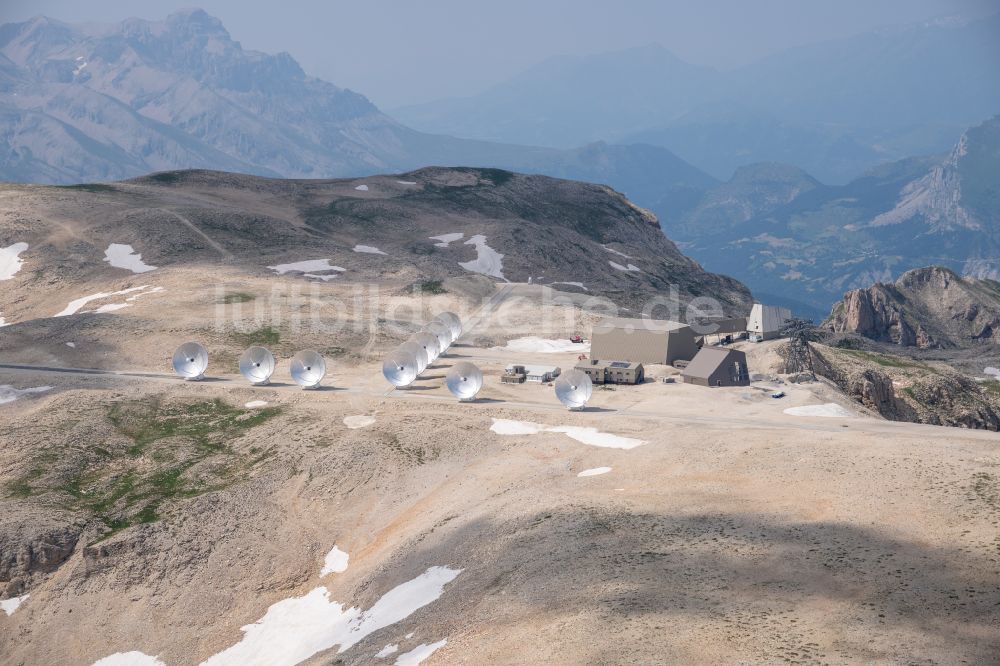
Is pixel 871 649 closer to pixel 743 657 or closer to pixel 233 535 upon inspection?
pixel 743 657

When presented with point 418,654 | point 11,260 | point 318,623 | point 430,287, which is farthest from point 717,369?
point 11,260

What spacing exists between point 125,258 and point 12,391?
61.0 meters

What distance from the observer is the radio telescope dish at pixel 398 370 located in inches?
3666

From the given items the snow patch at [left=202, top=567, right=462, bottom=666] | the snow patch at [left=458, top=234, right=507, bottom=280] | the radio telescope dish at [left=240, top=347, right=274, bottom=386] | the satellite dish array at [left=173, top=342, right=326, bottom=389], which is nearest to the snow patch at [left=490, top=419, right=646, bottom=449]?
the satellite dish array at [left=173, top=342, right=326, bottom=389]

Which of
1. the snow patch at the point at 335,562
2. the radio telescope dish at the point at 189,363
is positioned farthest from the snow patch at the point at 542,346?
the snow patch at the point at 335,562

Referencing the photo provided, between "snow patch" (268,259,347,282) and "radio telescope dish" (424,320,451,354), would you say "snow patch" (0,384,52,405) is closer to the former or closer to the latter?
"radio telescope dish" (424,320,451,354)

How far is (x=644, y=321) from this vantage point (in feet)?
371

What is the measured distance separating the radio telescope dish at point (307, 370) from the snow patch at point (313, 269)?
5158 centimetres

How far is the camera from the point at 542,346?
114m

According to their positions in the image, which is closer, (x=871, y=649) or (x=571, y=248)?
(x=871, y=649)

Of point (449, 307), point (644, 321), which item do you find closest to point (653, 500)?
point (644, 321)

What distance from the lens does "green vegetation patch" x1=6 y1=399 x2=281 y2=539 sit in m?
71.5

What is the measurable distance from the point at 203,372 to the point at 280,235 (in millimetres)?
74175

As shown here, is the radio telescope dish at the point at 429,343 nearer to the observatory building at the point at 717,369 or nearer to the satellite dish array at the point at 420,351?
the satellite dish array at the point at 420,351
